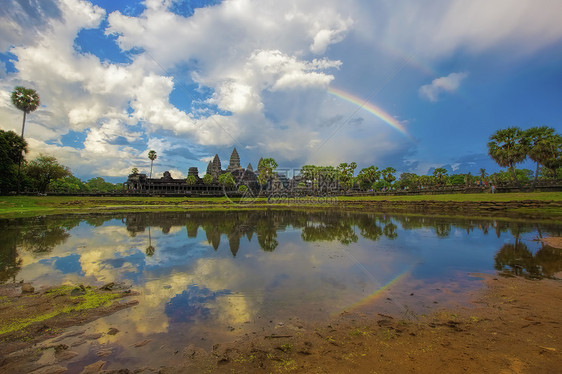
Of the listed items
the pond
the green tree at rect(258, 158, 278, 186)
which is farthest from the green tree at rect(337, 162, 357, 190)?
the pond

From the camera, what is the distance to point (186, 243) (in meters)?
13.5

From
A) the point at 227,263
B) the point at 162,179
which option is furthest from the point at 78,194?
the point at 227,263

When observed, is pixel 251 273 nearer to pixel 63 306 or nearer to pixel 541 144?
pixel 63 306

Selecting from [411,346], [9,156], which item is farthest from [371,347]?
[9,156]

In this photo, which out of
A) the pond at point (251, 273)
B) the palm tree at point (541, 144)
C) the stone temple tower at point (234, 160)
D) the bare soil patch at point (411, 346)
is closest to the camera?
the bare soil patch at point (411, 346)

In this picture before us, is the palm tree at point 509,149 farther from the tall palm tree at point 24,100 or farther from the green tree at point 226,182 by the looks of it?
the tall palm tree at point 24,100

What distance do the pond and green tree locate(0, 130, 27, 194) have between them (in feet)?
130

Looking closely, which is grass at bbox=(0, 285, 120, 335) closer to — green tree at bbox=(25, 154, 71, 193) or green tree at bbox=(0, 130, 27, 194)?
green tree at bbox=(0, 130, 27, 194)

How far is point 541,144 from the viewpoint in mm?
37375

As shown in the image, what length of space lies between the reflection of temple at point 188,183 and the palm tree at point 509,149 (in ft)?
226

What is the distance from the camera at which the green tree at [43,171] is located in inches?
2276

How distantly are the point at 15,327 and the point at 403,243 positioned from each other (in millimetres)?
14551

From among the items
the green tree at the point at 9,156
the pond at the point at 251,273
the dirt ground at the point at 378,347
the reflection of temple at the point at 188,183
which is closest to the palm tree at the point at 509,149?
the pond at the point at 251,273

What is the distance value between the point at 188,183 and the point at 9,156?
45550 mm
